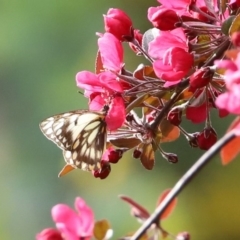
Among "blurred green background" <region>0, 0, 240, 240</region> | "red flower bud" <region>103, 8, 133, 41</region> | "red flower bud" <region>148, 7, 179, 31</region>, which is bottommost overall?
"blurred green background" <region>0, 0, 240, 240</region>

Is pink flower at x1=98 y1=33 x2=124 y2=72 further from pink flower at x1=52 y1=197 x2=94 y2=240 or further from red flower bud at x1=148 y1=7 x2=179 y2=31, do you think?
pink flower at x1=52 y1=197 x2=94 y2=240

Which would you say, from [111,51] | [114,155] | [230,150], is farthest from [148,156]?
[230,150]

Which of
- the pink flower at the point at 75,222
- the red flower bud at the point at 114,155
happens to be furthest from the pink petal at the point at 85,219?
the red flower bud at the point at 114,155

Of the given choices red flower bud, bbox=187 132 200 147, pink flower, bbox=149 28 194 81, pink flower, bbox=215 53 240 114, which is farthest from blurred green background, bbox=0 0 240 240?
pink flower, bbox=215 53 240 114

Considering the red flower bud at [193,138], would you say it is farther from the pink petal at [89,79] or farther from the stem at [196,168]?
the stem at [196,168]

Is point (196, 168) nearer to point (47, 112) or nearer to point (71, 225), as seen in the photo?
point (71, 225)
